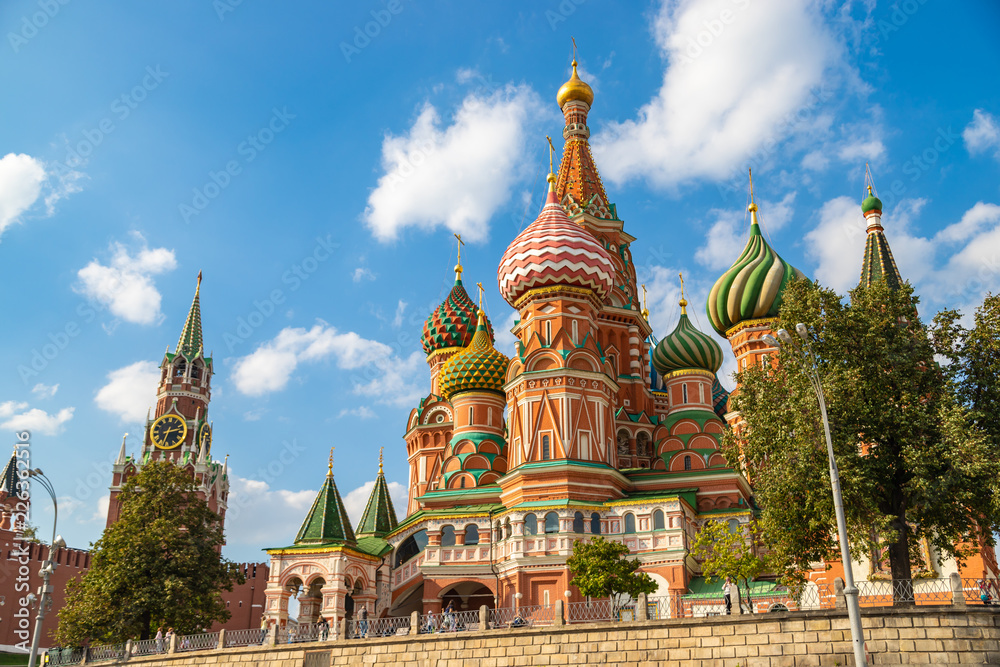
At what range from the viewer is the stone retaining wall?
62.7ft

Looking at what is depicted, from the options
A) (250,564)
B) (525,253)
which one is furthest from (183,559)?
(250,564)

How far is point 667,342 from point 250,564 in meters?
37.2

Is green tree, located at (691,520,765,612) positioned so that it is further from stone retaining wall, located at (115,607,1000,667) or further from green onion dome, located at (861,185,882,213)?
green onion dome, located at (861,185,882,213)

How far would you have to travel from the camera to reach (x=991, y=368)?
21375mm

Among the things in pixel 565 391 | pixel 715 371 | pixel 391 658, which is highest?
pixel 715 371

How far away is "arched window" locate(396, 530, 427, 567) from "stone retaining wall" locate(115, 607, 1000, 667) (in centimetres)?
1339

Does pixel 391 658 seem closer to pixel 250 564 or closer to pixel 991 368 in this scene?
pixel 991 368

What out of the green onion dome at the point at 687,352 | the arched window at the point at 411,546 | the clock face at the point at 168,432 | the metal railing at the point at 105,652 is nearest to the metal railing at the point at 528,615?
the arched window at the point at 411,546

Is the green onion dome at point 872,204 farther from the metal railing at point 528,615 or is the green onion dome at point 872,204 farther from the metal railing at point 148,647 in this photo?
the metal railing at point 148,647

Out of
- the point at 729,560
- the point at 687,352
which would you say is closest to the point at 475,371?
the point at 687,352

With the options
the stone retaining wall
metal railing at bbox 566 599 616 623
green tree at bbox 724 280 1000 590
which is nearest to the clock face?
the stone retaining wall

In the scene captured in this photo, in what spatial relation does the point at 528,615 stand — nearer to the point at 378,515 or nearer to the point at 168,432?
the point at 378,515

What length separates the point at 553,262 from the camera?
3747cm

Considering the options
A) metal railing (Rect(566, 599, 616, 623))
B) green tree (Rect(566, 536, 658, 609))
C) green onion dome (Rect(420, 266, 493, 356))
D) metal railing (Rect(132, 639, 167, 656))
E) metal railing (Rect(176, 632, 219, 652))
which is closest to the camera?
metal railing (Rect(566, 599, 616, 623))
